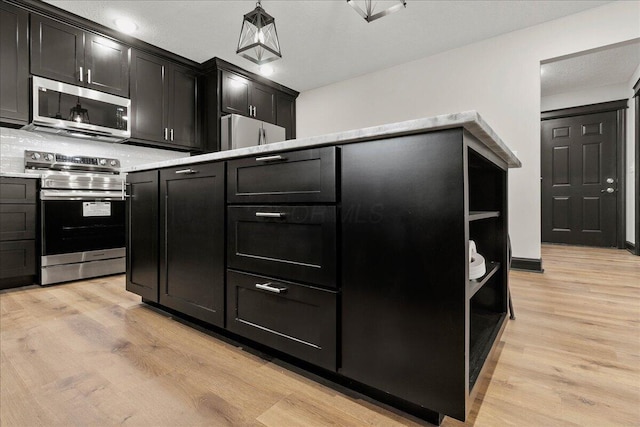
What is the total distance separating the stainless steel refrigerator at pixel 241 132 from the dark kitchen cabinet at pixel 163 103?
1.49ft

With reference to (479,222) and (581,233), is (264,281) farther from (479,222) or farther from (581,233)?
(581,233)

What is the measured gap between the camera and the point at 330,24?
3.25 metres

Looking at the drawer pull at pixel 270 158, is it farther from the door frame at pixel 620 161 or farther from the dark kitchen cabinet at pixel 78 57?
the door frame at pixel 620 161

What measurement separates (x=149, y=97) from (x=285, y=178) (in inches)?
131

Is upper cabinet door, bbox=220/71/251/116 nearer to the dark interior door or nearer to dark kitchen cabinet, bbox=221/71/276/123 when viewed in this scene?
dark kitchen cabinet, bbox=221/71/276/123

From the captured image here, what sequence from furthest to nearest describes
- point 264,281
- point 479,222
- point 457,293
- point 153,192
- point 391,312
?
point 153,192
point 479,222
point 264,281
point 391,312
point 457,293

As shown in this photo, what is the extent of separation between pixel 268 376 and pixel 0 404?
0.86m

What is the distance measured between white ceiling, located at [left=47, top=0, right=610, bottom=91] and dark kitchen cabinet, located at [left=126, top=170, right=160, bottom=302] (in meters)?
2.02

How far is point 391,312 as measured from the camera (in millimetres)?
921

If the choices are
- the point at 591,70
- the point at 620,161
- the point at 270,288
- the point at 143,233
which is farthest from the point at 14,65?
the point at 620,161

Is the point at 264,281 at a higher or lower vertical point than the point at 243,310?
higher

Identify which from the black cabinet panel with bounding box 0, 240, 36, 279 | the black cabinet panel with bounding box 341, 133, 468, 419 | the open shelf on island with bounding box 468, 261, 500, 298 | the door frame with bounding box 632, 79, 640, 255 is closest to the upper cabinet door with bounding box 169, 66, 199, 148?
the black cabinet panel with bounding box 0, 240, 36, 279

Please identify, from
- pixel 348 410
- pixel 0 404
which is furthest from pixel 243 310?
pixel 0 404

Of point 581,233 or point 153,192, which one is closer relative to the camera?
point 153,192
